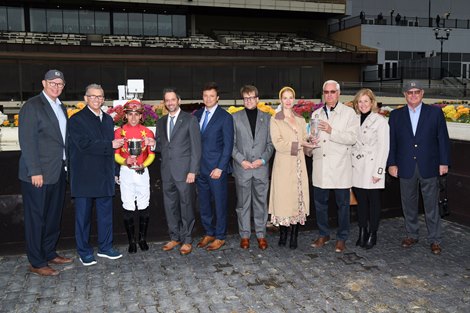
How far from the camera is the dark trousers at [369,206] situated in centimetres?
621

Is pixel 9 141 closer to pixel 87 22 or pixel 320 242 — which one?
pixel 320 242

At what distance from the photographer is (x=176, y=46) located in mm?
38344

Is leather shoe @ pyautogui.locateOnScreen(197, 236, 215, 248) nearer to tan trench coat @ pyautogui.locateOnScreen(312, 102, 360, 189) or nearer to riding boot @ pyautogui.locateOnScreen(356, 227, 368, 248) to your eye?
tan trench coat @ pyautogui.locateOnScreen(312, 102, 360, 189)

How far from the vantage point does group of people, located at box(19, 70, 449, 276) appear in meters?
A: 5.70

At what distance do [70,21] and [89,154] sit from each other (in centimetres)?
Result: 4294

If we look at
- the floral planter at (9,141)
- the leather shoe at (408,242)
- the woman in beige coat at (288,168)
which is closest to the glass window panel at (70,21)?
the floral planter at (9,141)

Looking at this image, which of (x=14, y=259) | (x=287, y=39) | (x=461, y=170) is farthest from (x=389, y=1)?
(x=14, y=259)

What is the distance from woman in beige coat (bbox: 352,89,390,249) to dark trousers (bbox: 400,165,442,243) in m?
0.47

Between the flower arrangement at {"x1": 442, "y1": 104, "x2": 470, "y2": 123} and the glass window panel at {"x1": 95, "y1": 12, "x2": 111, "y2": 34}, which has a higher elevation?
the glass window panel at {"x1": 95, "y1": 12, "x2": 111, "y2": 34}

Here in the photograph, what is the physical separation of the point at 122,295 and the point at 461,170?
212 inches

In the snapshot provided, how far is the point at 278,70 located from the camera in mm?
39344

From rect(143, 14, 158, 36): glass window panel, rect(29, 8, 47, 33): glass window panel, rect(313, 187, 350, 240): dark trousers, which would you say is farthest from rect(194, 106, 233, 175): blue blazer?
rect(143, 14, 158, 36): glass window panel

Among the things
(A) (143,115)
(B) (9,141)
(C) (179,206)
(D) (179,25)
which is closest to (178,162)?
(C) (179,206)

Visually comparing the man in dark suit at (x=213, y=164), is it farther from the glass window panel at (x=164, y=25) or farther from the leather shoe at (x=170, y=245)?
the glass window panel at (x=164, y=25)
